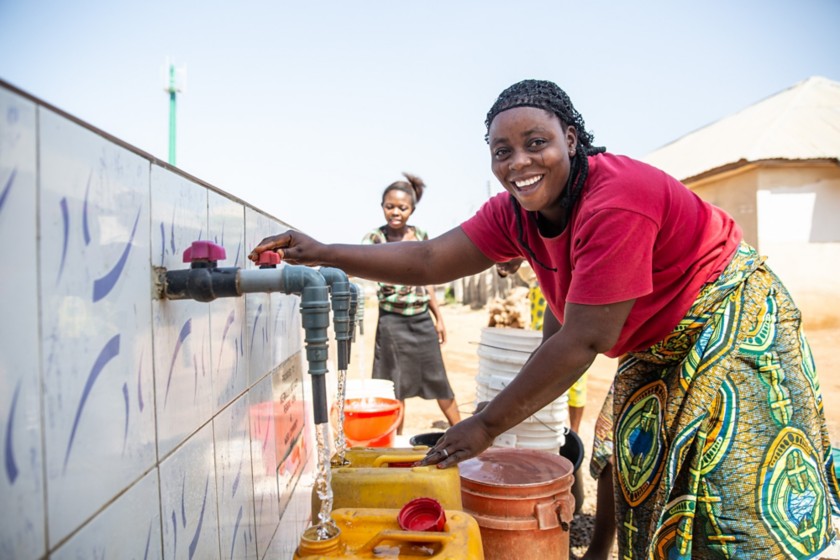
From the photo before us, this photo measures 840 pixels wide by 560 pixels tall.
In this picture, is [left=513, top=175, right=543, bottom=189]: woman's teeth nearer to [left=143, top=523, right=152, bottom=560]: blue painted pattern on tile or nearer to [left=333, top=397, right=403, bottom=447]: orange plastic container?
[left=143, top=523, right=152, bottom=560]: blue painted pattern on tile

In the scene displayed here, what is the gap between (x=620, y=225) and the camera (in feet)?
4.55

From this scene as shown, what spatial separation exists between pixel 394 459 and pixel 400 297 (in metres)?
2.62

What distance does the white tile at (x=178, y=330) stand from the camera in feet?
3.01

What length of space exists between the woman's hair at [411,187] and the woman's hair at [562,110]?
2.73m

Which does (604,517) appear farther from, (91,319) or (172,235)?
(91,319)

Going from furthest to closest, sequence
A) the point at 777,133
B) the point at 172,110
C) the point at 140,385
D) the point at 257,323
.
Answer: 1. the point at 777,133
2. the point at 172,110
3. the point at 257,323
4. the point at 140,385

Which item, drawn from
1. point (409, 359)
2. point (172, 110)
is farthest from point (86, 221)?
point (172, 110)

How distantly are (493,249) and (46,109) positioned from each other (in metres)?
1.51

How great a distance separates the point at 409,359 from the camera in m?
4.29

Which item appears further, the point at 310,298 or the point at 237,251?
the point at 237,251

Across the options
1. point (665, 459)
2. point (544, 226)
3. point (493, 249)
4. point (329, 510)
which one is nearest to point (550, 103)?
point (544, 226)

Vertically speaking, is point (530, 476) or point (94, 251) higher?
point (94, 251)

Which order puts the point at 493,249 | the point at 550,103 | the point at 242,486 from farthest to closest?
the point at 493,249, the point at 550,103, the point at 242,486

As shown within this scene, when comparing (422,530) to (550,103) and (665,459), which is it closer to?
(665,459)
